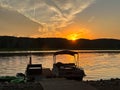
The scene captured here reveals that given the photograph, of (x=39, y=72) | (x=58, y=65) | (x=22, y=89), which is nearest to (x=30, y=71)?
(x=39, y=72)

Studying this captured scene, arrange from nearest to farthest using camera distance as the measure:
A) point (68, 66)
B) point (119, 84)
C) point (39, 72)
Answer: point (119, 84), point (39, 72), point (68, 66)

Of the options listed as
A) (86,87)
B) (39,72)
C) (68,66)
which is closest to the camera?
(86,87)

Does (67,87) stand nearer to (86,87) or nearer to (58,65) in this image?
(86,87)

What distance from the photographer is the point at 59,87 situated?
905 inches

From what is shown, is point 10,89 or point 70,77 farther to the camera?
point 70,77

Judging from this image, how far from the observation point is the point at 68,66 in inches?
1503

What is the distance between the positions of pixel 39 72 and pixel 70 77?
307cm

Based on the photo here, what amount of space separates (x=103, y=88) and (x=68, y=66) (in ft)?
48.4

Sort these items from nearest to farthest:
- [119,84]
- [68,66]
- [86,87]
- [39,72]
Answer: [86,87], [119,84], [39,72], [68,66]

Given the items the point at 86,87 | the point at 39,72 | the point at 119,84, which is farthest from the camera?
the point at 39,72

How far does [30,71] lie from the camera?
118 ft

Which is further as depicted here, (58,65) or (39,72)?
(58,65)

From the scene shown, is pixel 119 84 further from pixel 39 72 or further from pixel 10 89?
pixel 39 72

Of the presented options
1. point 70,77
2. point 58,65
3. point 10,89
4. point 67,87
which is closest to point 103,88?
point 67,87
